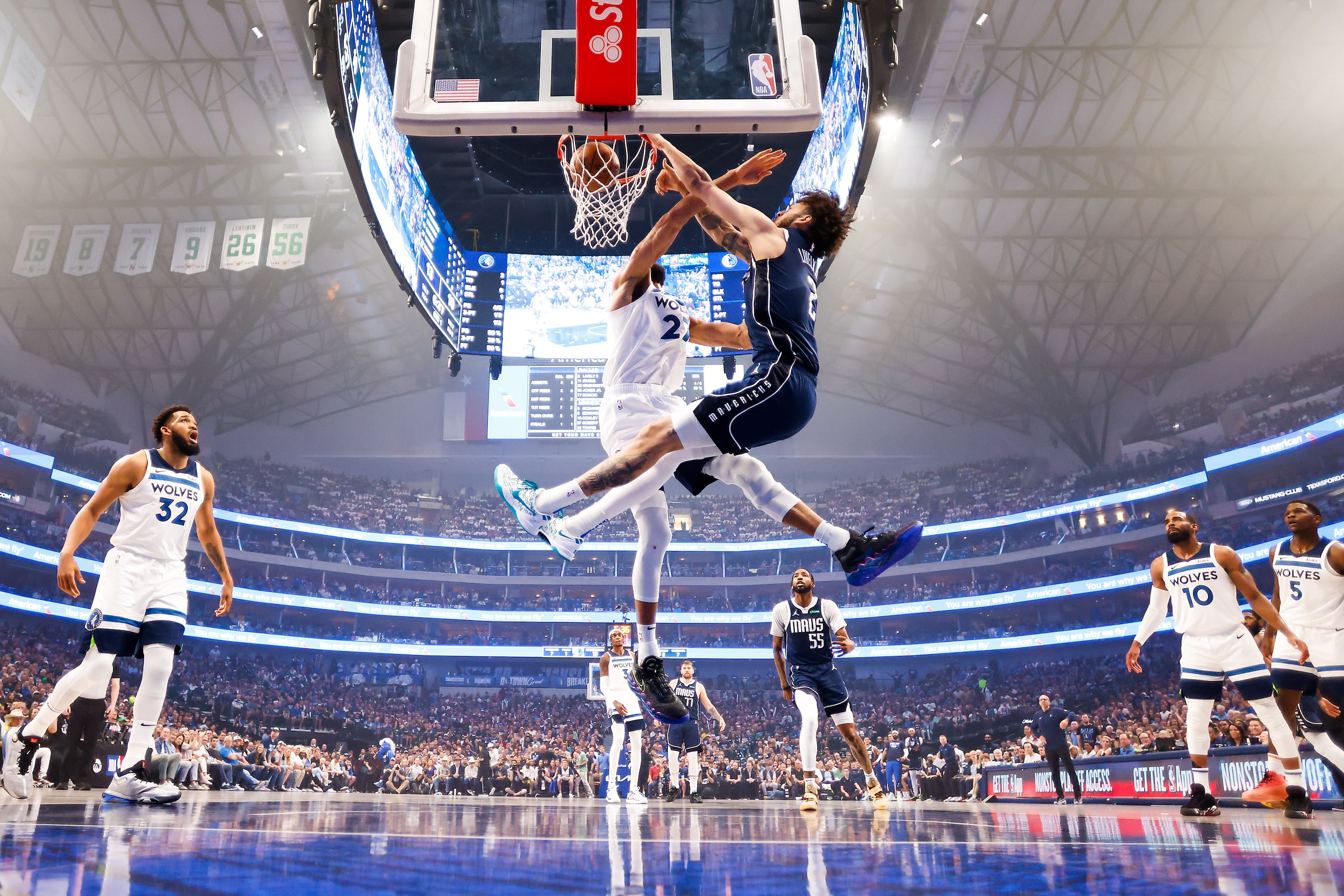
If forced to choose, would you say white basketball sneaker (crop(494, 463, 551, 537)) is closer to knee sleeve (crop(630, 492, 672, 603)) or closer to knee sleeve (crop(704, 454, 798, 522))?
knee sleeve (crop(630, 492, 672, 603))

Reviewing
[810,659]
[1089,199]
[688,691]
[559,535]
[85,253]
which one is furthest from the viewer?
[1089,199]

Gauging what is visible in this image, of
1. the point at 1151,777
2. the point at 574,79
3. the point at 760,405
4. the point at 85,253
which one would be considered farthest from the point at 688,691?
the point at 85,253

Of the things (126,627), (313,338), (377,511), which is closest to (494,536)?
(377,511)

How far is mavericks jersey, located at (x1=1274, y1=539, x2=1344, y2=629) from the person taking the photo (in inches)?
219

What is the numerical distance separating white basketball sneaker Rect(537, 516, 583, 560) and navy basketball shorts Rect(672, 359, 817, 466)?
834mm

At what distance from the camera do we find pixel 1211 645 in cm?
546

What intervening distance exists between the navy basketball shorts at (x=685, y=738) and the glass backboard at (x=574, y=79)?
266 inches

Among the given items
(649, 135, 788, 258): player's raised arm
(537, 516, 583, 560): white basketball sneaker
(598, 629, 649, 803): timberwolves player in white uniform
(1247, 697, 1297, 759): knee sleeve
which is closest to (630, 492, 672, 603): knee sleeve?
(537, 516, 583, 560): white basketball sneaker

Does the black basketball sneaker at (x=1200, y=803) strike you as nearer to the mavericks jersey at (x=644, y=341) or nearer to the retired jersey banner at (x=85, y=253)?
the mavericks jersey at (x=644, y=341)

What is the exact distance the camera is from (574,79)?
4.61m

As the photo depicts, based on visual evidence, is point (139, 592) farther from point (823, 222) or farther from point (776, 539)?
point (776, 539)

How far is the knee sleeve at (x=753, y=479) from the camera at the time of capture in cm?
427

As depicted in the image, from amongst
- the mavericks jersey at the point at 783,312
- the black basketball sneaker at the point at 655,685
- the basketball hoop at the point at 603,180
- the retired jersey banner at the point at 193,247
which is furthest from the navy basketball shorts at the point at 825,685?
the retired jersey banner at the point at 193,247

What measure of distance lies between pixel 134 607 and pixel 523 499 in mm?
2157
